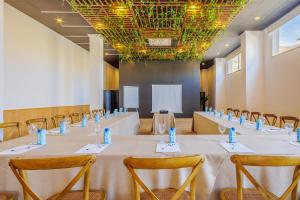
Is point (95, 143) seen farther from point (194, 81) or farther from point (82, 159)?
point (194, 81)

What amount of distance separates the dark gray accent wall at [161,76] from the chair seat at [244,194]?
1079 cm

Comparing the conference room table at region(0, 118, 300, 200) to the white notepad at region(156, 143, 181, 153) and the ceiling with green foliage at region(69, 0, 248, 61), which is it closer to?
the white notepad at region(156, 143, 181, 153)

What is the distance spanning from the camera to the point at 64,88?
344 inches

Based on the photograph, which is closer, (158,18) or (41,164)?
(41,164)

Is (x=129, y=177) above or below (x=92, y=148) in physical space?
below

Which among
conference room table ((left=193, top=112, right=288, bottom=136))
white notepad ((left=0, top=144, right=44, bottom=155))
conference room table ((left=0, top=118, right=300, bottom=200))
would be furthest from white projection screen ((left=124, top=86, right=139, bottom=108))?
conference room table ((left=0, top=118, right=300, bottom=200))

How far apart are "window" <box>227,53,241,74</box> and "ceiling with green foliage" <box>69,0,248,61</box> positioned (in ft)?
13.1

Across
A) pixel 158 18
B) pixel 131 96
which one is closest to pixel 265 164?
pixel 158 18

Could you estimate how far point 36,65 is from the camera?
22.4 ft

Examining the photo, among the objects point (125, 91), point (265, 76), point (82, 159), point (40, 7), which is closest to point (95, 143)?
point (82, 159)

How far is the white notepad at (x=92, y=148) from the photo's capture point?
2052 mm

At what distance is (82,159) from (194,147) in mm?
Answer: 1159

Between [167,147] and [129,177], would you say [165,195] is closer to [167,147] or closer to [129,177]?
[129,177]

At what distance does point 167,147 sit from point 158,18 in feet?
13.8
